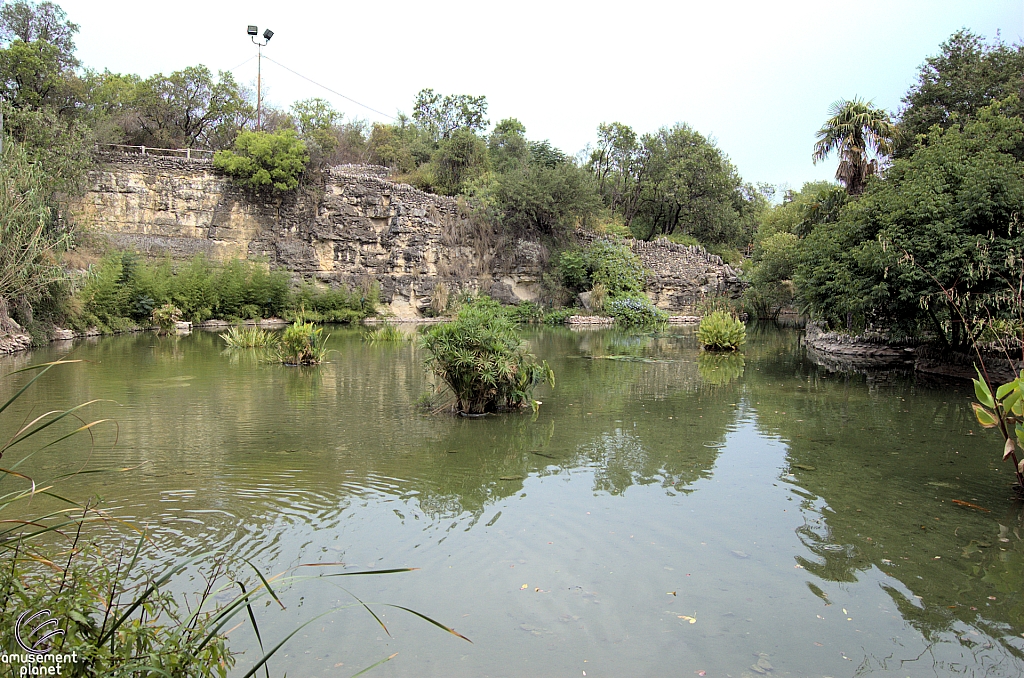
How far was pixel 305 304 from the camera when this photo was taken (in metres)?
27.6

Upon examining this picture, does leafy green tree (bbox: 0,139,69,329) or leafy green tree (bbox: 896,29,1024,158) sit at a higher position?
leafy green tree (bbox: 896,29,1024,158)

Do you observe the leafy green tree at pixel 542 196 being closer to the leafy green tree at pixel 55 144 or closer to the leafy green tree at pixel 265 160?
the leafy green tree at pixel 265 160

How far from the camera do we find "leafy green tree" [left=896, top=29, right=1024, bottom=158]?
19.7 m

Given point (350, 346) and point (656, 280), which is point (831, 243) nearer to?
point (350, 346)

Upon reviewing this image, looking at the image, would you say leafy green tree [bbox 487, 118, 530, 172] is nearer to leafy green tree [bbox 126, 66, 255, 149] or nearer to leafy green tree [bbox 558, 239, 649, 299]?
leafy green tree [bbox 558, 239, 649, 299]

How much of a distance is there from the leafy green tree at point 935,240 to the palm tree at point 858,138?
22.8 feet

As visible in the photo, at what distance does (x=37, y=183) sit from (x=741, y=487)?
58.6 ft

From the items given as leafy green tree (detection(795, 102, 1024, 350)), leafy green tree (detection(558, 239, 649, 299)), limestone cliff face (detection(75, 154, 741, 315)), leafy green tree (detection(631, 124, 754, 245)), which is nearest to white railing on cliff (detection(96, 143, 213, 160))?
limestone cliff face (detection(75, 154, 741, 315))

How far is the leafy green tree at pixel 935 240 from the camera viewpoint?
9797mm

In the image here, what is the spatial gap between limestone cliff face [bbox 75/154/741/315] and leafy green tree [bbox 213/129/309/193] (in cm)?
76

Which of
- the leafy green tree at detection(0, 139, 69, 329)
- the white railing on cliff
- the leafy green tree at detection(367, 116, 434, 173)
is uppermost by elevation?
the leafy green tree at detection(367, 116, 434, 173)

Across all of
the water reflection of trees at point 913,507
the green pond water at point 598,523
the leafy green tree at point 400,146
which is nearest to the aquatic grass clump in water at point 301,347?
the green pond water at point 598,523

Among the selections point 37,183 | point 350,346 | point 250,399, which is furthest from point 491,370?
point 37,183

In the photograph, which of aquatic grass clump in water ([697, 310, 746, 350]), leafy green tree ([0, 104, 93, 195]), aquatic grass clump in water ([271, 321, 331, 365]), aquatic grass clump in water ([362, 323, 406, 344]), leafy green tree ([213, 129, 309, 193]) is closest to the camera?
aquatic grass clump in water ([271, 321, 331, 365])
